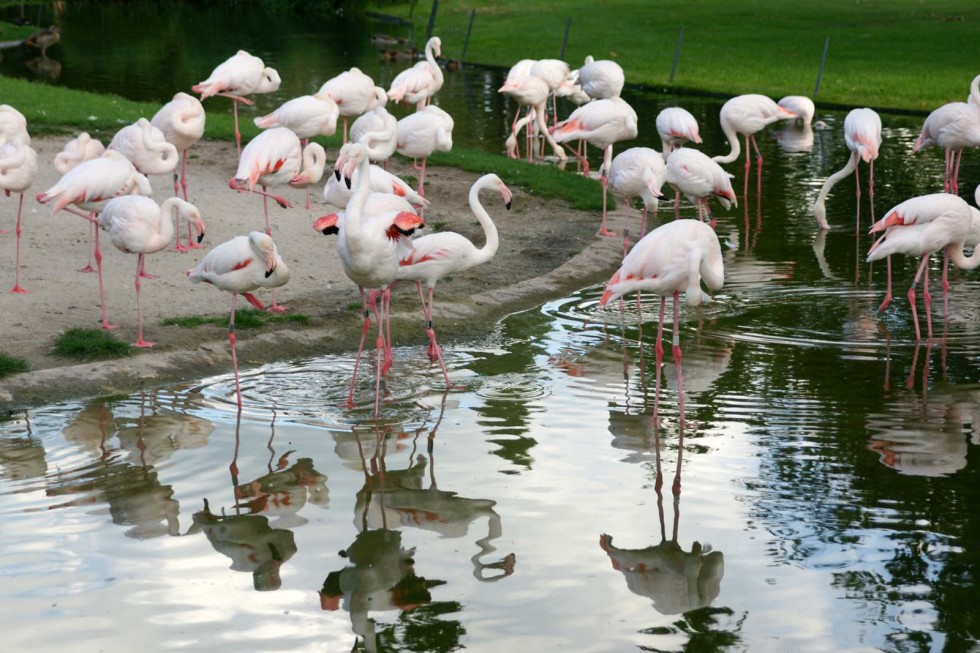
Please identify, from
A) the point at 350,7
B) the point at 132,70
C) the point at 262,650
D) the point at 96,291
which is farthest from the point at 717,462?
the point at 350,7

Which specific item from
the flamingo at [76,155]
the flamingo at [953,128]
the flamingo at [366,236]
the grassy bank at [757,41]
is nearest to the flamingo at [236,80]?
the flamingo at [76,155]

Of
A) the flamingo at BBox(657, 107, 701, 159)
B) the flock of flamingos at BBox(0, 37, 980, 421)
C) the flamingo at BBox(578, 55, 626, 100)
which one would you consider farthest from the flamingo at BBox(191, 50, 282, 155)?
the flamingo at BBox(578, 55, 626, 100)

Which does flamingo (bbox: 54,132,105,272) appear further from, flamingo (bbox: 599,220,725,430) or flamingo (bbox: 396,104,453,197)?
flamingo (bbox: 599,220,725,430)

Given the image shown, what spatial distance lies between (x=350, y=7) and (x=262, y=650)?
47.8 m

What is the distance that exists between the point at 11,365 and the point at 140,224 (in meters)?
1.35

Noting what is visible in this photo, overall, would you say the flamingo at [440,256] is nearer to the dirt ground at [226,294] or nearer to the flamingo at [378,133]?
the dirt ground at [226,294]

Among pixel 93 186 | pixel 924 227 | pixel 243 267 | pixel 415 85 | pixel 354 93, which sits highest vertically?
pixel 415 85

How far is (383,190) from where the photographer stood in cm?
927

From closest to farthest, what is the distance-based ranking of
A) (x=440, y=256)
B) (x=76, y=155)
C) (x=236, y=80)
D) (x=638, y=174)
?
(x=440, y=256)
(x=76, y=155)
(x=638, y=174)
(x=236, y=80)

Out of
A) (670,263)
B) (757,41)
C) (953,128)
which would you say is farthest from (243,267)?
(757,41)

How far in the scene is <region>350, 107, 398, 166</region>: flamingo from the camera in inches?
411

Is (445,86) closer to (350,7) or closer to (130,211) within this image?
(130,211)

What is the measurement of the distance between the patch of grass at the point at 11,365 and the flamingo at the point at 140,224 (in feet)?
2.59

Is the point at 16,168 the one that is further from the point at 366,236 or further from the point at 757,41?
the point at 757,41
